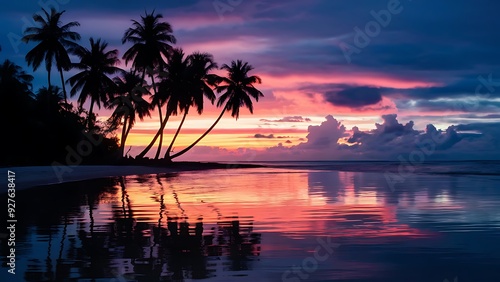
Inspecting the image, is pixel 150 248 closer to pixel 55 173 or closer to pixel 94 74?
pixel 55 173

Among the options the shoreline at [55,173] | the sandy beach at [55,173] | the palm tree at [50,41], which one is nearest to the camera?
the shoreline at [55,173]

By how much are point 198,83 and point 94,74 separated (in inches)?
365

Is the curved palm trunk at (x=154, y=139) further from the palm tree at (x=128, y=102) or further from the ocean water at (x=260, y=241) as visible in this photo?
the ocean water at (x=260, y=241)

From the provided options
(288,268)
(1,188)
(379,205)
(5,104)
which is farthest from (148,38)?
(288,268)

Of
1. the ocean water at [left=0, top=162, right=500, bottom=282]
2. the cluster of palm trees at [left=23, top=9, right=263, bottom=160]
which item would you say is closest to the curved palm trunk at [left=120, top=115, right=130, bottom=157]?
the cluster of palm trees at [left=23, top=9, right=263, bottom=160]

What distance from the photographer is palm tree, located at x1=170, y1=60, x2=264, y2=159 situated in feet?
188

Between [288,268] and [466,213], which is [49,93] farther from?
[288,268]

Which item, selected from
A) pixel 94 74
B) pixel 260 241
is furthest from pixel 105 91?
pixel 260 241

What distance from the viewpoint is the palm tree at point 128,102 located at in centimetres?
5188

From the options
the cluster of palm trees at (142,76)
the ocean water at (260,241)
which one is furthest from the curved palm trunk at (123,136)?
the ocean water at (260,241)

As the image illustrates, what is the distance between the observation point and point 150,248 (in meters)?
8.29

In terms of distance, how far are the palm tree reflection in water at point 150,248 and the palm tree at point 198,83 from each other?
40.7m

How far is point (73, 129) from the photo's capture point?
141 feet

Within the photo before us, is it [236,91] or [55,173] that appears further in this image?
[236,91]
